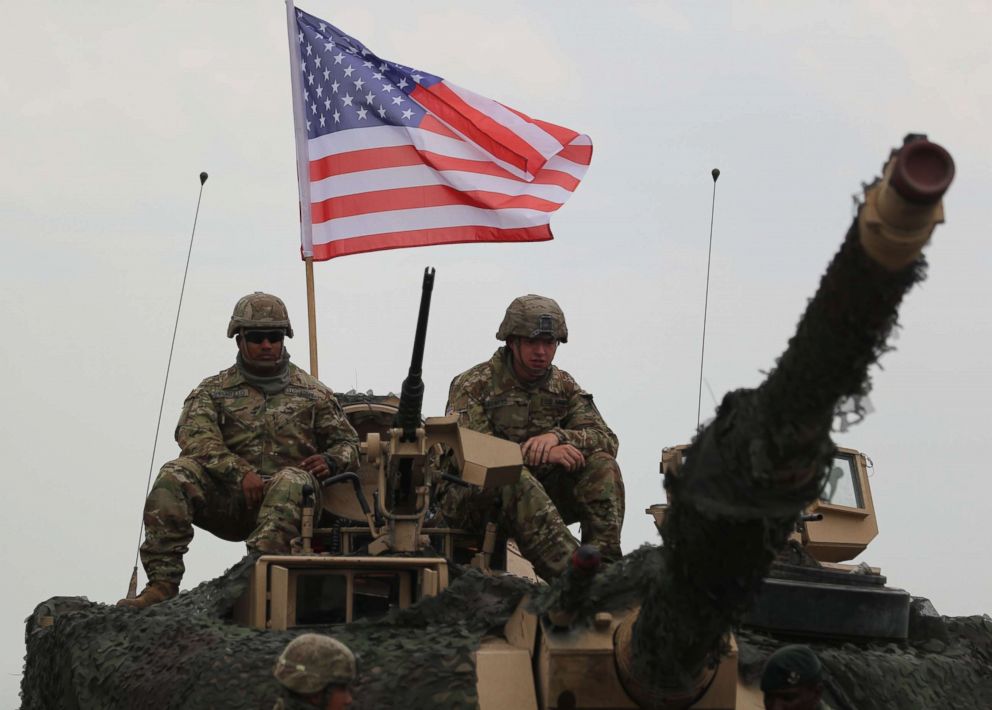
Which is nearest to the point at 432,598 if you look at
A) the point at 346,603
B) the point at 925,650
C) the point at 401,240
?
the point at 346,603

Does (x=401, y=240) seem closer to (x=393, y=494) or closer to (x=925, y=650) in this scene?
(x=393, y=494)

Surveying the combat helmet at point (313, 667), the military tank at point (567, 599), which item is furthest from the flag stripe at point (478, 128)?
the combat helmet at point (313, 667)

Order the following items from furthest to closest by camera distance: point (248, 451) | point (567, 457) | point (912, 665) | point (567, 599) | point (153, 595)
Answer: point (248, 451) → point (567, 457) → point (153, 595) → point (912, 665) → point (567, 599)

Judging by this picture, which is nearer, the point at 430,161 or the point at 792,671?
the point at 792,671

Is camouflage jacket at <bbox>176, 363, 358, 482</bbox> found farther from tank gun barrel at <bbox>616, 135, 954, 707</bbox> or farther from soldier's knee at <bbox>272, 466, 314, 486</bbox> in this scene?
tank gun barrel at <bbox>616, 135, 954, 707</bbox>

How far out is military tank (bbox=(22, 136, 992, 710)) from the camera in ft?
22.3

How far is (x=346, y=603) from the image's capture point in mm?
10570

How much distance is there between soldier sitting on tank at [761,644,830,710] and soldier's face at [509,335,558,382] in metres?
5.41

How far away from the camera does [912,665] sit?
34.6ft

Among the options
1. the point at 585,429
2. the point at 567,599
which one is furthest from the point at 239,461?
the point at 567,599

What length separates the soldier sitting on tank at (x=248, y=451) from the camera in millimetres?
12117

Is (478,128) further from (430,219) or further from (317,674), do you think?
(317,674)

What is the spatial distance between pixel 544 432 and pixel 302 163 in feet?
17.3

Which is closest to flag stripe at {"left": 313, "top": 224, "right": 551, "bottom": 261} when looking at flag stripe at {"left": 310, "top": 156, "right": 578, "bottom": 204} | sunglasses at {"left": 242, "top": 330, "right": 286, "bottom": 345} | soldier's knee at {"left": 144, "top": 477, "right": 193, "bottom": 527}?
flag stripe at {"left": 310, "top": 156, "right": 578, "bottom": 204}
